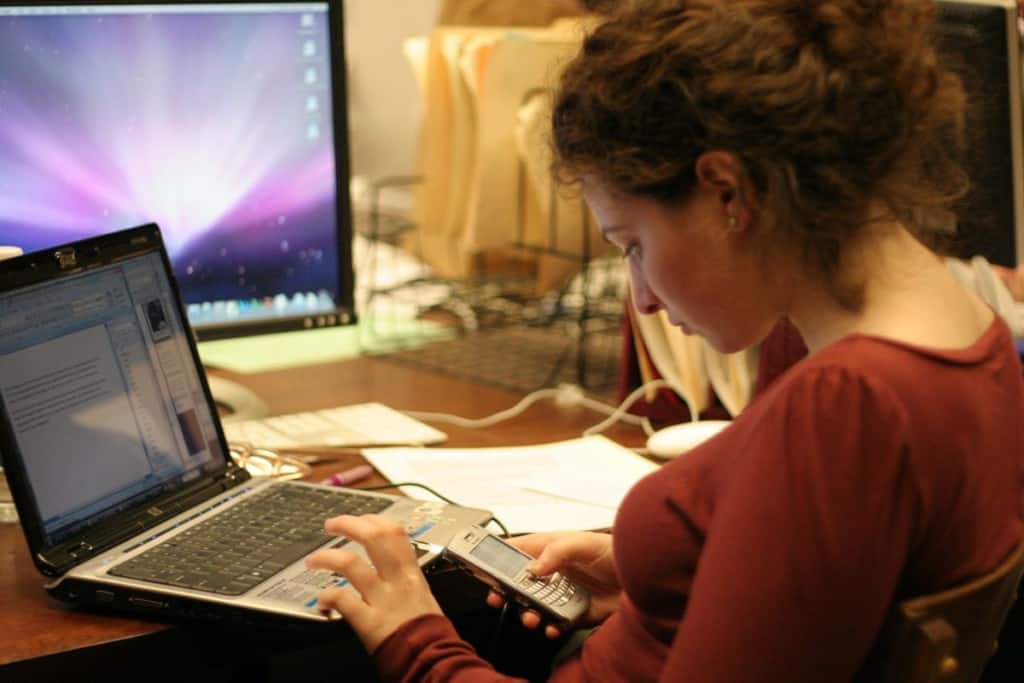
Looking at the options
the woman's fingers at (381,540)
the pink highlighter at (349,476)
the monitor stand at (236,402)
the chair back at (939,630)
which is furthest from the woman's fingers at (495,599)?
the monitor stand at (236,402)

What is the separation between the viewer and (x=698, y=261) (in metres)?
0.97

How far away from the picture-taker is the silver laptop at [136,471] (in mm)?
1118

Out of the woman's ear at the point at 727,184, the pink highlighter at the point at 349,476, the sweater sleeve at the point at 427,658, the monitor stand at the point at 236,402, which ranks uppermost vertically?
the woman's ear at the point at 727,184

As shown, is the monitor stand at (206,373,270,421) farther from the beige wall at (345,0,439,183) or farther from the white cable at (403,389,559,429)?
the beige wall at (345,0,439,183)

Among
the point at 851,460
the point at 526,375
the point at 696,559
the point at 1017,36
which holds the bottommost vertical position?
the point at 526,375

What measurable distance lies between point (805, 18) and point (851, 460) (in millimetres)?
304

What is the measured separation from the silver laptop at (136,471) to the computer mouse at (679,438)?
339 millimetres

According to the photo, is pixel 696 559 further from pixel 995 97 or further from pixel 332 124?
pixel 995 97

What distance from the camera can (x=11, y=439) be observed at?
1.13 m

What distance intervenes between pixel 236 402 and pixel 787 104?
3.25ft

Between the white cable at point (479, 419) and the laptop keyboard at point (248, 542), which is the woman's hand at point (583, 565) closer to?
the laptop keyboard at point (248, 542)

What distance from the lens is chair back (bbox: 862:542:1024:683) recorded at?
87 cm

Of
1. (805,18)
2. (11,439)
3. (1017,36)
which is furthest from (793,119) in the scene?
(1017,36)

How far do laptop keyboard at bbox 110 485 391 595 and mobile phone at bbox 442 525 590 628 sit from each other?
132 mm
